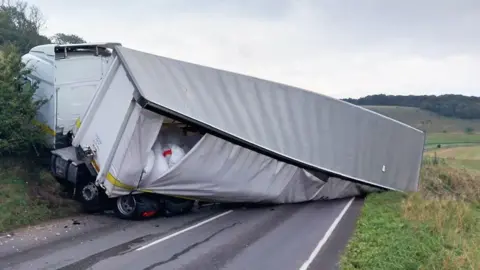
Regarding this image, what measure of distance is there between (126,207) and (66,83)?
3.36 m

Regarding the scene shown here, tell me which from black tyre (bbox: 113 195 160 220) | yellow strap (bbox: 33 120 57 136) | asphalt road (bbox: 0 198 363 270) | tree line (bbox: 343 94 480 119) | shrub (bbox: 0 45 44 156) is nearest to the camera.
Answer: asphalt road (bbox: 0 198 363 270)

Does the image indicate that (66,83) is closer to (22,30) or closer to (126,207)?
(126,207)

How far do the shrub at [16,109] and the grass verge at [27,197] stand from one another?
1.66 ft

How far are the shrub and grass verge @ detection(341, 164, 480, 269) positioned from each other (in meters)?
7.84

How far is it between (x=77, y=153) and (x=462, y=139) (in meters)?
44.5

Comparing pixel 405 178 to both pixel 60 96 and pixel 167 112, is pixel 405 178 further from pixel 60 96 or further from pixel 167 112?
pixel 60 96

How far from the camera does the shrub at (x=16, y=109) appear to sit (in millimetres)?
11586

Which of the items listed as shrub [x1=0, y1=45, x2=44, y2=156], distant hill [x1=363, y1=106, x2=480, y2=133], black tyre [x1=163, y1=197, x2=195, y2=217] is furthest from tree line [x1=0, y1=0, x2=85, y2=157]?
distant hill [x1=363, y1=106, x2=480, y2=133]

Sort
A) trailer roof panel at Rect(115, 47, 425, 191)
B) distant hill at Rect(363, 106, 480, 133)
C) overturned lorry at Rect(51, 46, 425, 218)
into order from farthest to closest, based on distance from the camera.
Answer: distant hill at Rect(363, 106, 480, 133) < trailer roof panel at Rect(115, 47, 425, 191) < overturned lorry at Rect(51, 46, 425, 218)

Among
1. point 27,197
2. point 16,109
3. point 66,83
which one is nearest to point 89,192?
point 27,197

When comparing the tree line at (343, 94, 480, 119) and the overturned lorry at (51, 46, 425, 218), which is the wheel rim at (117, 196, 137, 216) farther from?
the tree line at (343, 94, 480, 119)

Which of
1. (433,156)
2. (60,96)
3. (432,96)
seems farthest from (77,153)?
(432,96)

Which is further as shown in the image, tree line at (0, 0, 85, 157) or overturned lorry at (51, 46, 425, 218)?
tree line at (0, 0, 85, 157)

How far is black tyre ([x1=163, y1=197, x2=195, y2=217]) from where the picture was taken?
11047 mm
